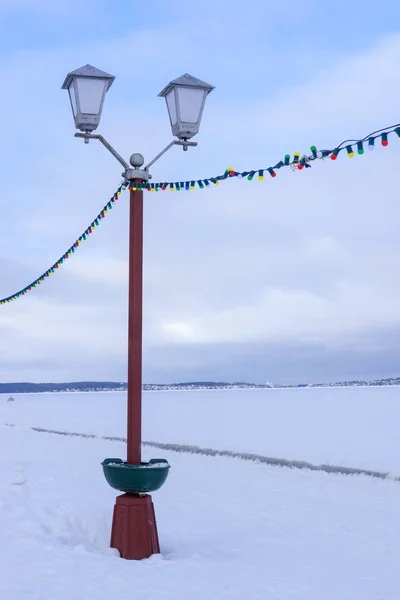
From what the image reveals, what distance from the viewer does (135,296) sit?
7.73 m

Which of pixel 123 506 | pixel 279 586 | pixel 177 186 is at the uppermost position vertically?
pixel 177 186

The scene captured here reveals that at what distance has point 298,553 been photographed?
25.7 feet

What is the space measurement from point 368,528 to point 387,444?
1634 cm

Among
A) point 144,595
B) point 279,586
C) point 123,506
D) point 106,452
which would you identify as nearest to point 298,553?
point 279,586

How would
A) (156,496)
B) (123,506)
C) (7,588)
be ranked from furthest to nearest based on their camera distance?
(156,496), (123,506), (7,588)

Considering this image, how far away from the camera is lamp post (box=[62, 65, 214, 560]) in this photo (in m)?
7.19

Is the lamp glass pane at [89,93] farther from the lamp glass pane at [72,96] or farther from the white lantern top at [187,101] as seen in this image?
the white lantern top at [187,101]

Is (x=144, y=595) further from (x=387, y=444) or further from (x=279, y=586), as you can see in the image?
(x=387, y=444)

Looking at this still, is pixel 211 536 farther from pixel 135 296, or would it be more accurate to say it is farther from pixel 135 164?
pixel 135 164

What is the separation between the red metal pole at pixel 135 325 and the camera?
7.48 m

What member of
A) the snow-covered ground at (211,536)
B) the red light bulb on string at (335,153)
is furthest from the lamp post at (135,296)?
the red light bulb on string at (335,153)

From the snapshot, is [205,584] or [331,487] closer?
[205,584]

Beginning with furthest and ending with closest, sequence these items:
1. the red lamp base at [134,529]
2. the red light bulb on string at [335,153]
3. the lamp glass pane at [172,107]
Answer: the lamp glass pane at [172,107], the red lamp base at [134,529], the red light bulb on string at [335,153]

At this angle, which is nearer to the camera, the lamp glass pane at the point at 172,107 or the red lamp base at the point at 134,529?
the red lamp base at the point at 134,529
